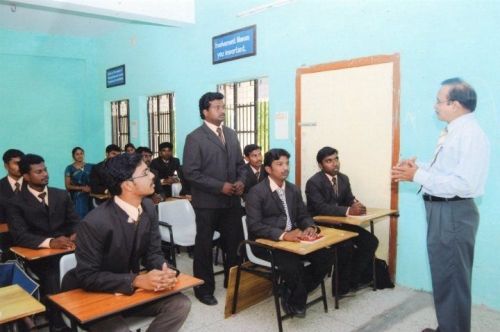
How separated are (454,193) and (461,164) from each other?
6.9 inches

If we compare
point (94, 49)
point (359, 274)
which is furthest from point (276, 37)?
point (94, 49)

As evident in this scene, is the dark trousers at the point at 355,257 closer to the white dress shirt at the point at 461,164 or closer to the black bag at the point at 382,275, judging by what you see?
the black bag at the point at 382,275

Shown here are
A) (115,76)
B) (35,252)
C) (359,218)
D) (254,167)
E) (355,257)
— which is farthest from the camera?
(115,76)

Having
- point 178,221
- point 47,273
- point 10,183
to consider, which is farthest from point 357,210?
point 10,183

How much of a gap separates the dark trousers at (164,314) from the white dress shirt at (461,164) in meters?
1.57

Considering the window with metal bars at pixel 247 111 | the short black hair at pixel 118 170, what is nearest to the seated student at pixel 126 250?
the short black hair at pixel 118 170

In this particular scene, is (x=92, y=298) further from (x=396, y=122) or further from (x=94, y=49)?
(x=94, y=49)

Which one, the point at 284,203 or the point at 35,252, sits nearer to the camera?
the point at 35,252

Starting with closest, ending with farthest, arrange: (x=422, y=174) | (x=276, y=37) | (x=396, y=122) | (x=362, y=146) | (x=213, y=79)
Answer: (x=422, y=174) < (x=396, y=122) < (x=362, y=146) < (x=276, y=37) < (x=213, y=79)

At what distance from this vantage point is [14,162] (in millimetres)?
4426

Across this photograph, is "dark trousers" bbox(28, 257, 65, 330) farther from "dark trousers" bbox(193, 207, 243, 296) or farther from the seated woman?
the seated woman

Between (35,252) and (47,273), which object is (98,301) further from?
(47,273)

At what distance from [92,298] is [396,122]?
3.06m

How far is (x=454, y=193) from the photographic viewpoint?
2475mm
